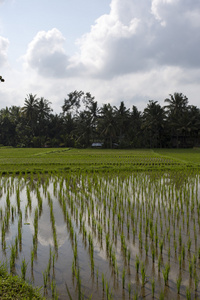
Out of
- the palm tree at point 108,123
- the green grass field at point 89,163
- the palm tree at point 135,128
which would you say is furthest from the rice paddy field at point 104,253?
the palm tree at point 135,128

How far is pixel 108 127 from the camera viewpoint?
107ft

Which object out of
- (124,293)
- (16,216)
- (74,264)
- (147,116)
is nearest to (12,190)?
(16,216)

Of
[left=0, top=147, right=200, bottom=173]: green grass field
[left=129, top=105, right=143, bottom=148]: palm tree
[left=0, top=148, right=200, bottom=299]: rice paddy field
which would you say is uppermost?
[left=129, top=105, right=143, bottom=148]: palm tree

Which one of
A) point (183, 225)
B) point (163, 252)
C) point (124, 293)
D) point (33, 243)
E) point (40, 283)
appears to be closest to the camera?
point (124, 293)

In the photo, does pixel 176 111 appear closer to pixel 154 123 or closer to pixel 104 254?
pixel 154 123

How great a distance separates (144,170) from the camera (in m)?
11.4

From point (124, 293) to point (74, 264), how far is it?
775mm

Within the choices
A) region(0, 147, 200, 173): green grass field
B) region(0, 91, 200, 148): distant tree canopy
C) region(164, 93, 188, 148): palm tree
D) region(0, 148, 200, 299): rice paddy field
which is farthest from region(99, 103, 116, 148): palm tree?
region(0, 148, 200, 299): rice paddy field

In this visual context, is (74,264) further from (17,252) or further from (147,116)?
(147,116)

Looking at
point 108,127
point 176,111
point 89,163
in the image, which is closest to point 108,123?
point 108,127

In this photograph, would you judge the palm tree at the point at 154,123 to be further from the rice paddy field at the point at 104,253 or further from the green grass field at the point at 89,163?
the rice paddy field at the point at 104,253

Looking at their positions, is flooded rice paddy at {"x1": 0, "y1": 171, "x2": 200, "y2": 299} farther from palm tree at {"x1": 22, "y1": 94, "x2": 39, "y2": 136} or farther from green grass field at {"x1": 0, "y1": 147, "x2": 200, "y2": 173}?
palm tree at {"x1": 22, "y1": 94, "x2": 39, "y2": 136}

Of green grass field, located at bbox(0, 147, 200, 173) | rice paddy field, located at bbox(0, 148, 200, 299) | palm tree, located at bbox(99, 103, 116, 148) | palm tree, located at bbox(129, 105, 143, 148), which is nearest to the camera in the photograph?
rice paddy field, located at bbox(0, 148, 200, 299)

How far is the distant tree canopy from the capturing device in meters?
33.2
